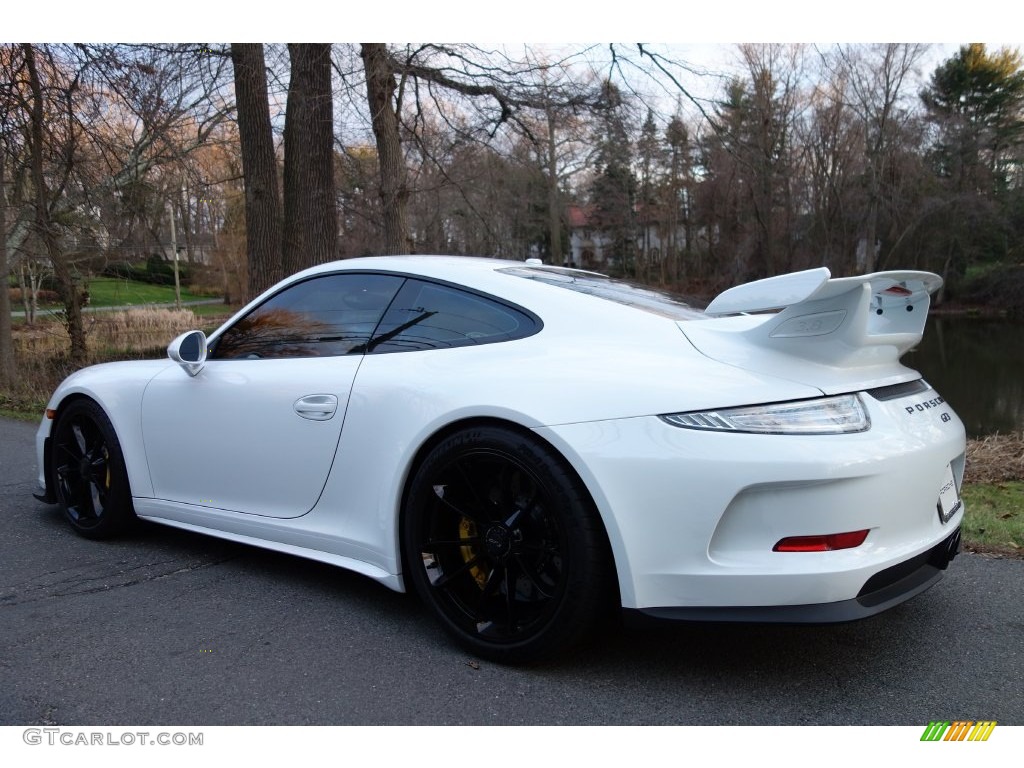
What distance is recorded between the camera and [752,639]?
2832 mm

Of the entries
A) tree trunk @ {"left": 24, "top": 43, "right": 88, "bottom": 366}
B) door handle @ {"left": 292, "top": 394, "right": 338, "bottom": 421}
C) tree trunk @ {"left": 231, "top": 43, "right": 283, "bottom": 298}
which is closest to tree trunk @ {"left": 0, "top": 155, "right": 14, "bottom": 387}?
tree trunk @ {"left": 24, "top": 43, "right": 88, "bottom": 366}

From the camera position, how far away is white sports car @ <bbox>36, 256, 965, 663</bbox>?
88.4 inches

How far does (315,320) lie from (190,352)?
0.68 metres

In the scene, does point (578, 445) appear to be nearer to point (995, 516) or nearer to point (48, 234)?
point (995, 516)

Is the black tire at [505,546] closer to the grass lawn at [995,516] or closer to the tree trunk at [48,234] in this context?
the grass lawn at [995,516]

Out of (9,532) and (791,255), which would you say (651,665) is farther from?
(791,255)

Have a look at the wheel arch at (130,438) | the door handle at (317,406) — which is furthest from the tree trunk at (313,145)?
the door handle at (317,406)

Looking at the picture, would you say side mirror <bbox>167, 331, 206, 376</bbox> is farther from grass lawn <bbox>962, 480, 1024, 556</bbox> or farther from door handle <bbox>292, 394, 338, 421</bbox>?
grass lawn <bbox>962, 480, 1024, 556</bbox>

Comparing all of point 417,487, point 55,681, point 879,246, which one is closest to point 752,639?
point 417,487

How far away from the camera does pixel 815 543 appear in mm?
2229

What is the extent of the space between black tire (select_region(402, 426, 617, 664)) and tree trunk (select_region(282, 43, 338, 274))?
29.0 feet

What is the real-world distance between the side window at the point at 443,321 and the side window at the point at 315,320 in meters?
0.09

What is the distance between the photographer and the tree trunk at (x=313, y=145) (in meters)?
10.7

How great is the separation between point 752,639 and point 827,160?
38675 mm
